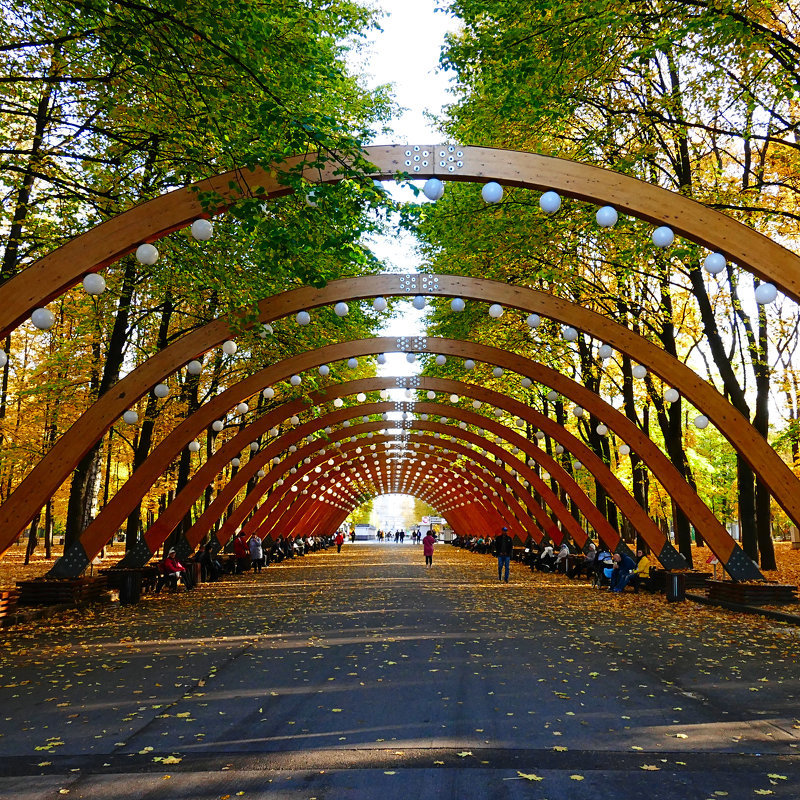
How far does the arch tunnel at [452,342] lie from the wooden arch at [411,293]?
2 cm

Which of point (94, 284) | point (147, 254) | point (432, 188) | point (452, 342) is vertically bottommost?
point (94, 284)

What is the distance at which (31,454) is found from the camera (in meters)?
22.9

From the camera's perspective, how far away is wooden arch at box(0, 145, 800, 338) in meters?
10.2

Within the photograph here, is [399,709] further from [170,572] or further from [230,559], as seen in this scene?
[230,559]

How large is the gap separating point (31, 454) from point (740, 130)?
21.2 m

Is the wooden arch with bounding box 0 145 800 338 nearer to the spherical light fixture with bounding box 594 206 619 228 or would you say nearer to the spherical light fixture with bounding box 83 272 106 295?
the spherical light fixture with bounding box 83 272 106 295

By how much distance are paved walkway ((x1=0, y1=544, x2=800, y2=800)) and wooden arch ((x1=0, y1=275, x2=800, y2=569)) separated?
2536mm

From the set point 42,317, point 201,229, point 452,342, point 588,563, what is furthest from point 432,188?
point 588,563

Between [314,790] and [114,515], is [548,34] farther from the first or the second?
[114,515]

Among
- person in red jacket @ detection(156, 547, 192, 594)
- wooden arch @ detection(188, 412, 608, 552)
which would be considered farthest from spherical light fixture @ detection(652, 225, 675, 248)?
person in red jacket @ detection(156, 547, 192, 594)

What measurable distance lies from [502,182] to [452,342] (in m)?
10.9

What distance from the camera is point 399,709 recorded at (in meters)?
6.63

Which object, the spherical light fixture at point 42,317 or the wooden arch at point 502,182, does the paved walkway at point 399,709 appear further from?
the wooden arch at point 502,182

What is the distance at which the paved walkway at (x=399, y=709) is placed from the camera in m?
4.74
